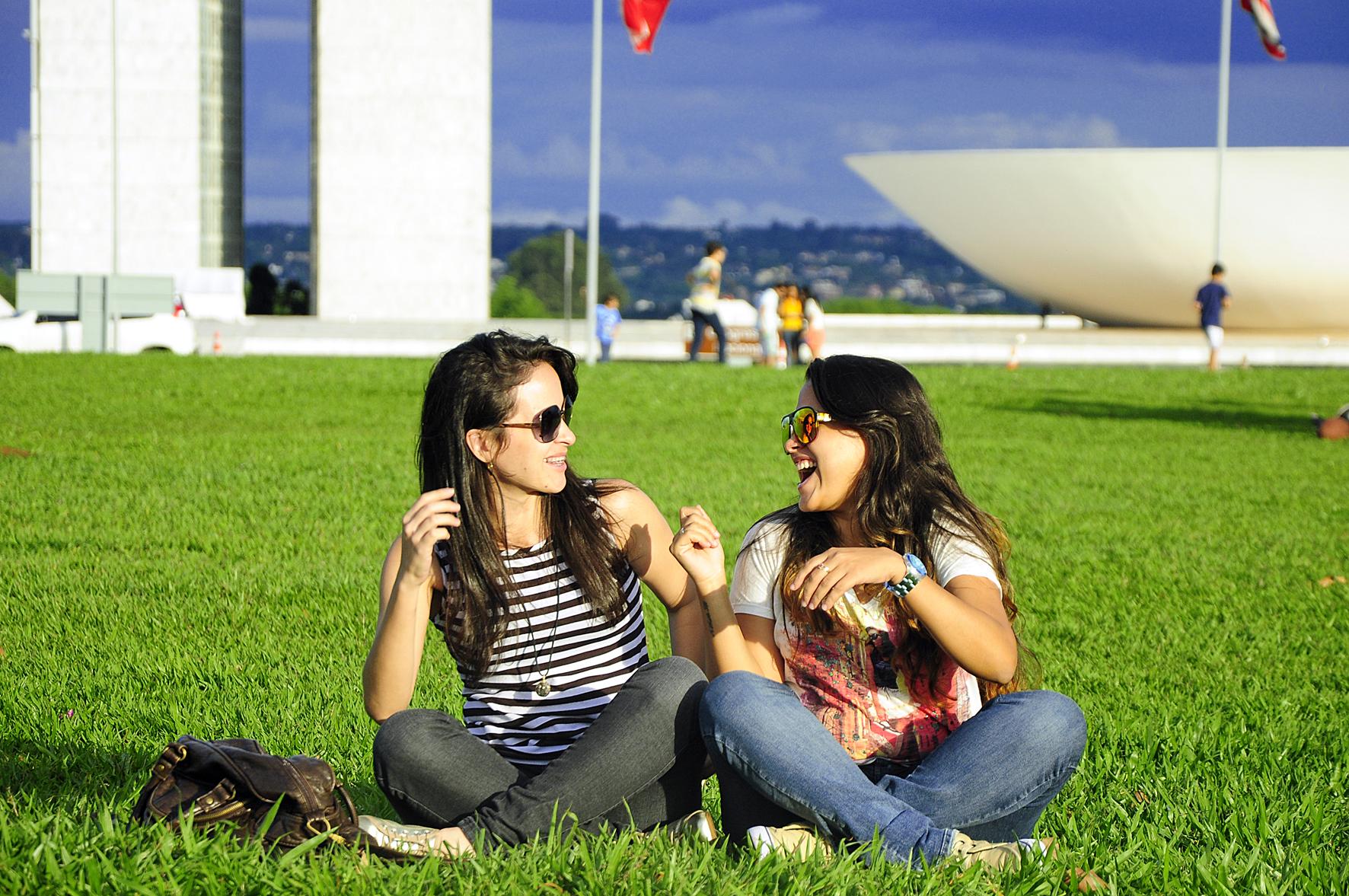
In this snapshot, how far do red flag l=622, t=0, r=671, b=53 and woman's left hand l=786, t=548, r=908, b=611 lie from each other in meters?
19.5

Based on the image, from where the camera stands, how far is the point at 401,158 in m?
35.5

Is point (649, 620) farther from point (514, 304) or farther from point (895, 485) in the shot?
point (514, 304)

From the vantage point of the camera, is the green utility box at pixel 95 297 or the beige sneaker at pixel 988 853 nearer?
the beige sneaker at pixel 988 853

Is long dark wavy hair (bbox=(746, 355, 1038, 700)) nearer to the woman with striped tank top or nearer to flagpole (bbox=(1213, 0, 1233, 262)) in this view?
the woman with striped tank top

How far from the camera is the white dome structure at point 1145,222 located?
37250 millimetres

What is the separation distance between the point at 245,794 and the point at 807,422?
1381mm

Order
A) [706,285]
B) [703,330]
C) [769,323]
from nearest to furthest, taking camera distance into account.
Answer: [706,285] → [703,330] → [769,323]

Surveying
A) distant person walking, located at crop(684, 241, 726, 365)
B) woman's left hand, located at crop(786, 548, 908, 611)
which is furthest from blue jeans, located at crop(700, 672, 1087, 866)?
distant person walking, located at crop(684, 241, 726, 365)

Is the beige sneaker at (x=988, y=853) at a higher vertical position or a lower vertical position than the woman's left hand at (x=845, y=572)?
lower

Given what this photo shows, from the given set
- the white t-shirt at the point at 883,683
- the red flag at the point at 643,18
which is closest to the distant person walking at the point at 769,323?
the red flag at the point at 643,18

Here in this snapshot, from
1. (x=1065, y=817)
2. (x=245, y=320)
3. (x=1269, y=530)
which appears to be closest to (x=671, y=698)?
(x=1065, y=817)

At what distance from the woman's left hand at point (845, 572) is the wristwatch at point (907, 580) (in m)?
0.01

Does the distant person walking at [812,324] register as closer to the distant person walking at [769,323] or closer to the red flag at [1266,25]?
the distant person walking at [769,323]

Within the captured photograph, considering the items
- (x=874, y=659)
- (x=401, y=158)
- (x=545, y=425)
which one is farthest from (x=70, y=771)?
(x=401, y=158)
